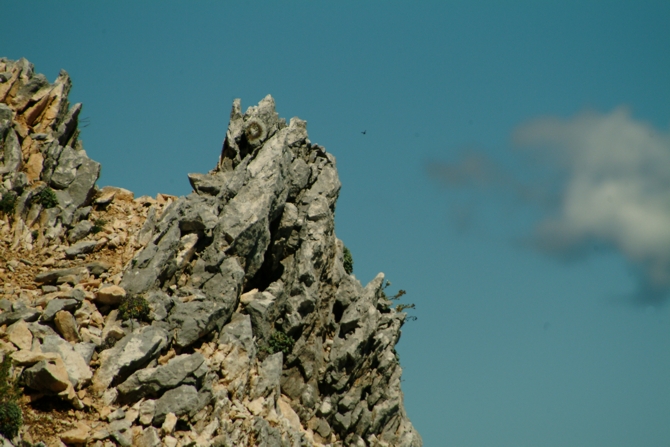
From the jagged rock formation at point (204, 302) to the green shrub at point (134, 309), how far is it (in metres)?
0.15

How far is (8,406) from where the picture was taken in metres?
28.8

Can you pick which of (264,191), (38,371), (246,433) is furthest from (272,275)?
(38,371)

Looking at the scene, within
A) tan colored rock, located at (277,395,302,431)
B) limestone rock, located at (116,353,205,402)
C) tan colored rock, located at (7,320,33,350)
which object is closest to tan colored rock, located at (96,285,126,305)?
limestone rock, located at (116,353,205,402)

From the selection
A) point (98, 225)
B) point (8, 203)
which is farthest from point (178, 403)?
point (8, 203)

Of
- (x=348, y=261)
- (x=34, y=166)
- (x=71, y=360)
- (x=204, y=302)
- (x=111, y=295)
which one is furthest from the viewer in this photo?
(x=348, y=261)

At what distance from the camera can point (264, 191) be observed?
45.6 metres

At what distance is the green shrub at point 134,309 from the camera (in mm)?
37219

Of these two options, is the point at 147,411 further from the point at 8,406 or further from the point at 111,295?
the point at 8,406

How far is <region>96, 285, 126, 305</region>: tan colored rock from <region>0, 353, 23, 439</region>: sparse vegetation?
22.9 ft

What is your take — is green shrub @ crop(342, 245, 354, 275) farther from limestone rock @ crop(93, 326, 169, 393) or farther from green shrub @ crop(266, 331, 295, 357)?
limestone rock @ crop(93, 326, 169, 393)

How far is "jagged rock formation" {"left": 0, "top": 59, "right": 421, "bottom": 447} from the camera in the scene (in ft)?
112

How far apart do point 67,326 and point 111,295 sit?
3.09 metres

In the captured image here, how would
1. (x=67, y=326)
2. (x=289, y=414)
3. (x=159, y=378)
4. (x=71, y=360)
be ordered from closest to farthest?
(x=71, y=360)
(x=67, y=326)
(x=159, y=378)
(x=289, y=414)

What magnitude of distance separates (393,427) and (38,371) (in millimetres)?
27947
